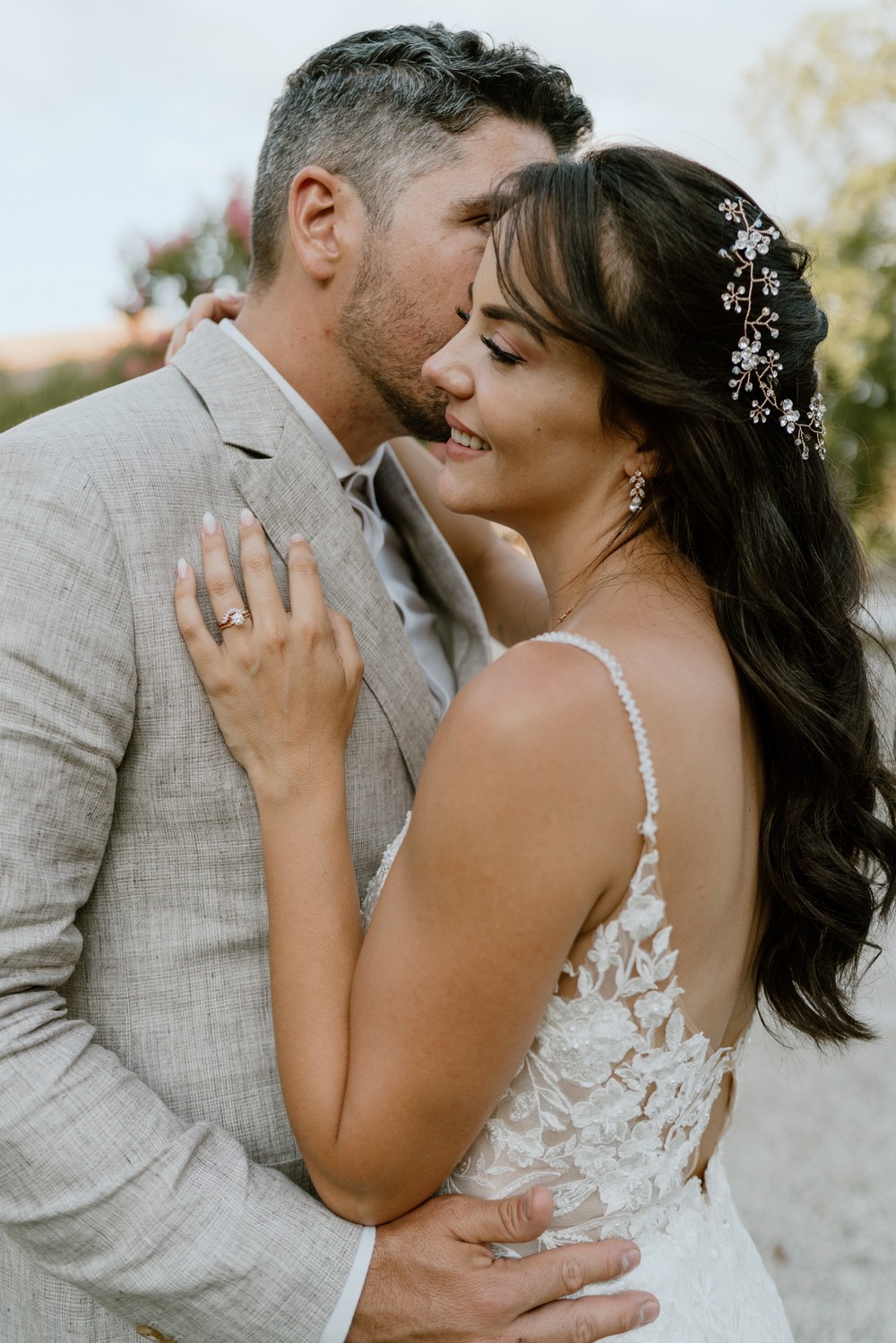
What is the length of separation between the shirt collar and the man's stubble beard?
0.46ft

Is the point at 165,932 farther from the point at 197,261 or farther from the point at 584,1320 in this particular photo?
the point at 197,261

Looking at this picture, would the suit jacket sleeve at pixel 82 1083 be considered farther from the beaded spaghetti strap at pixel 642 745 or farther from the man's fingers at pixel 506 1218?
the beaded spaghetti strap at pixel 642 745

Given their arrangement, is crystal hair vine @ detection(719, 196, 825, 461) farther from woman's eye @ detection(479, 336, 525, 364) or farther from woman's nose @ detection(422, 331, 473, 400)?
woman's nose @ detection(422, 331, 473, 400)

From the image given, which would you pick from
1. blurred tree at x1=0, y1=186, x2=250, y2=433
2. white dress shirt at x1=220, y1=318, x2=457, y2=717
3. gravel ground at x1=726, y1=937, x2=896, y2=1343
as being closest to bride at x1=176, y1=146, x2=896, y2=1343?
white dress shirt at x1=220, y1=318, x2=457, y2=717

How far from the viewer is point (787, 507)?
1848 millimetres

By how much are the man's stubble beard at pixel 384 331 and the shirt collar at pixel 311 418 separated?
0.46 feet

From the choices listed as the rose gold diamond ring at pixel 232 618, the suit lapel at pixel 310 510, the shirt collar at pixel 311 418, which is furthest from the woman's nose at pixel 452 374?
the rose gold diamond ring at pixel 232 618

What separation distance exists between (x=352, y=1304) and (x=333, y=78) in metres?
2.35

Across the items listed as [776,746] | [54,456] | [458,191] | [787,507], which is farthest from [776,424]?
[54,456]

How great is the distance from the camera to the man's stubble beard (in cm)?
237

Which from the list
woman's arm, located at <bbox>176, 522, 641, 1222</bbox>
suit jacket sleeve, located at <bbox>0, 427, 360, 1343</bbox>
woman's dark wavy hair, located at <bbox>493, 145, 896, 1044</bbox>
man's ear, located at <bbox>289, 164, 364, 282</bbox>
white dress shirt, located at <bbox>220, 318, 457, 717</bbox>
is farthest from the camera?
white dress shirt, located at <bbox>220, 318, 457, 717</bbox>

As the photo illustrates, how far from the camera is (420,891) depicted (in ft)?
4.94

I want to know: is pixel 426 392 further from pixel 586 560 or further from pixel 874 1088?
pixel 874 1088

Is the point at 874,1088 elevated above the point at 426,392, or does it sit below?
below
